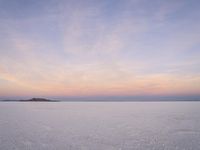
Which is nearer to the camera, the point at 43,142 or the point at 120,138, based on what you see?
the point at 43,142

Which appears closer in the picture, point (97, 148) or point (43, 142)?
point (97, 148)

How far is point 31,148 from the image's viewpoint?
792cm

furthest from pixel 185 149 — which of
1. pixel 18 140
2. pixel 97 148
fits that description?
pixel 18 140

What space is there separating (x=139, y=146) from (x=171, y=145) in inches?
58.9

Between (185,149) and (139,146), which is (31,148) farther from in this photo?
(185,149)

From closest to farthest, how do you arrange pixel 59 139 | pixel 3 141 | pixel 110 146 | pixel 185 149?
pixel 185 149, pixel 110 146, pixel 3 141, pixel 59 139

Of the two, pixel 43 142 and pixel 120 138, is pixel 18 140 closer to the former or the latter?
pixel 43 142

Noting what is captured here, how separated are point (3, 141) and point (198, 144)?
9.13 m

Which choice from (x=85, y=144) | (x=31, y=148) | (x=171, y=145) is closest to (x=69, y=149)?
(x=85, y=144)

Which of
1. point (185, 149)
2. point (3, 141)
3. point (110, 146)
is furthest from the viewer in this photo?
point (3, 141)

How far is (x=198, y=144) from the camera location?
332 inches

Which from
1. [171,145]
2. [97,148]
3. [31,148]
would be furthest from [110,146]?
[31,148]

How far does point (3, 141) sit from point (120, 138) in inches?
227

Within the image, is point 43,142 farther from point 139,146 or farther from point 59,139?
point 139,146
